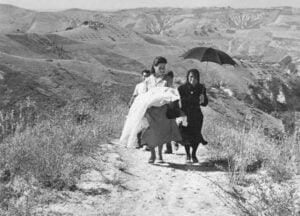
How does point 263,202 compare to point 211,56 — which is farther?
point 211,56

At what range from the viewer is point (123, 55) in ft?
301

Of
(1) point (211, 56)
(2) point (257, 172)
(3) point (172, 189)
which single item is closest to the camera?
(3) point (172, 189)

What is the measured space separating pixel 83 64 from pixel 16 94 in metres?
16.5

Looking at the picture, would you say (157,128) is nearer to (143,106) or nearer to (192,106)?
(143,106)

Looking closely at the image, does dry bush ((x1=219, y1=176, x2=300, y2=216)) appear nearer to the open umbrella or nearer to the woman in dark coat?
the woman in dark coat

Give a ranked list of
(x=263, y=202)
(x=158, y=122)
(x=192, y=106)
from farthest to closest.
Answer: (x=192, y=106)
(x=158, y=122)
(x=263, y=202)

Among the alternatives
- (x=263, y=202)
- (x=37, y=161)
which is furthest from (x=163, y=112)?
(x=263, y=202)

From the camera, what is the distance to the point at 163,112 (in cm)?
712

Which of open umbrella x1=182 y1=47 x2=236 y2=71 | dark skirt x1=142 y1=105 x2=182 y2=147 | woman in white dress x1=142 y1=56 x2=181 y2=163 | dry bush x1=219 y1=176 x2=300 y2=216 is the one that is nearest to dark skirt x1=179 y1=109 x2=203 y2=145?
woman in white dress x1=142 y1=56 x2=181 y2=163

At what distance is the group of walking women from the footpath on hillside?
0.47 metres

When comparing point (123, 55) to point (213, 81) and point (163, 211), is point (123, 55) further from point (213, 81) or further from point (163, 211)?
point (163, 211)

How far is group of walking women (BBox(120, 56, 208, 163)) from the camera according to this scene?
6.92 m

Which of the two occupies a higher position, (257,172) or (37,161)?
(37,161)

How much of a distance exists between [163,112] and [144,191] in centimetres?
191
